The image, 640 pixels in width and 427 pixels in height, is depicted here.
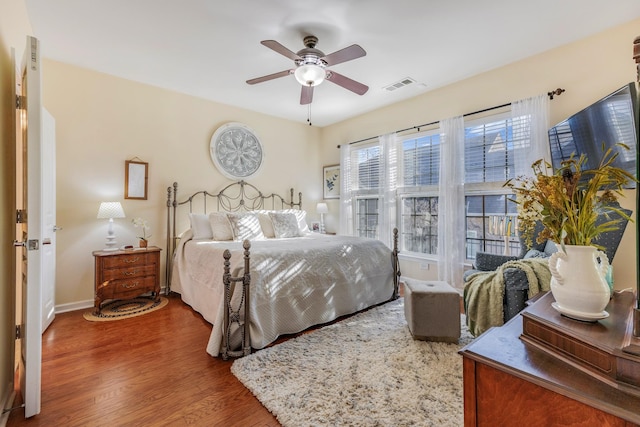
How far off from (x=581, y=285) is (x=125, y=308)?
4.12 metres

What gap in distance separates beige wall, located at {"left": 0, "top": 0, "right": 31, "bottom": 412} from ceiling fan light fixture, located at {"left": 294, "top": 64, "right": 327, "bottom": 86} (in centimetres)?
199

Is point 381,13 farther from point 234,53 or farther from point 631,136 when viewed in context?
point 631,136

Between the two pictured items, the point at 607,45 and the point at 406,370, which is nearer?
the point at 406,370

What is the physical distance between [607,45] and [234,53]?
12.1 ft

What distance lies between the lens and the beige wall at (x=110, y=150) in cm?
334

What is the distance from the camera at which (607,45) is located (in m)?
2.73

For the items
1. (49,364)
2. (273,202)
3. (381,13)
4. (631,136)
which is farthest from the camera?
(273,202)

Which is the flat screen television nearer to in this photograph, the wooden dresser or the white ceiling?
the white ceiling

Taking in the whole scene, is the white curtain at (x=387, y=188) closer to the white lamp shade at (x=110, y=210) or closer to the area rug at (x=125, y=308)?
the area rug at (x=125, y=308)

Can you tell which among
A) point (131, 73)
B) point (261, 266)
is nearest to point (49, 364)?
point (261, 266)

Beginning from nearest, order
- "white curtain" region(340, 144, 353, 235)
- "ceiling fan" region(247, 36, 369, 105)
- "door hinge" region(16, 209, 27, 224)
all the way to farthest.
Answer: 1. "door hinge" region(16, 209, 27, 224)
2. "ceiling fan" region(247, 36, 369, 105)
3. "white curtain" region(340, 144, 353, 235)

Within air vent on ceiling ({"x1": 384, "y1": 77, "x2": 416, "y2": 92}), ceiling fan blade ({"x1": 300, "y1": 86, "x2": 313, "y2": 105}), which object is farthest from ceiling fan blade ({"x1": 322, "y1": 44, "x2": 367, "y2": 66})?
air vent on ceiling ({"x1": 384, "y1": 77, "x2": 416, "y2": 92})

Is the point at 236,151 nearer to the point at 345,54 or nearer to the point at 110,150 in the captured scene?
the point at 110,150

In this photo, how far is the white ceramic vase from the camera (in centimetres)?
91
